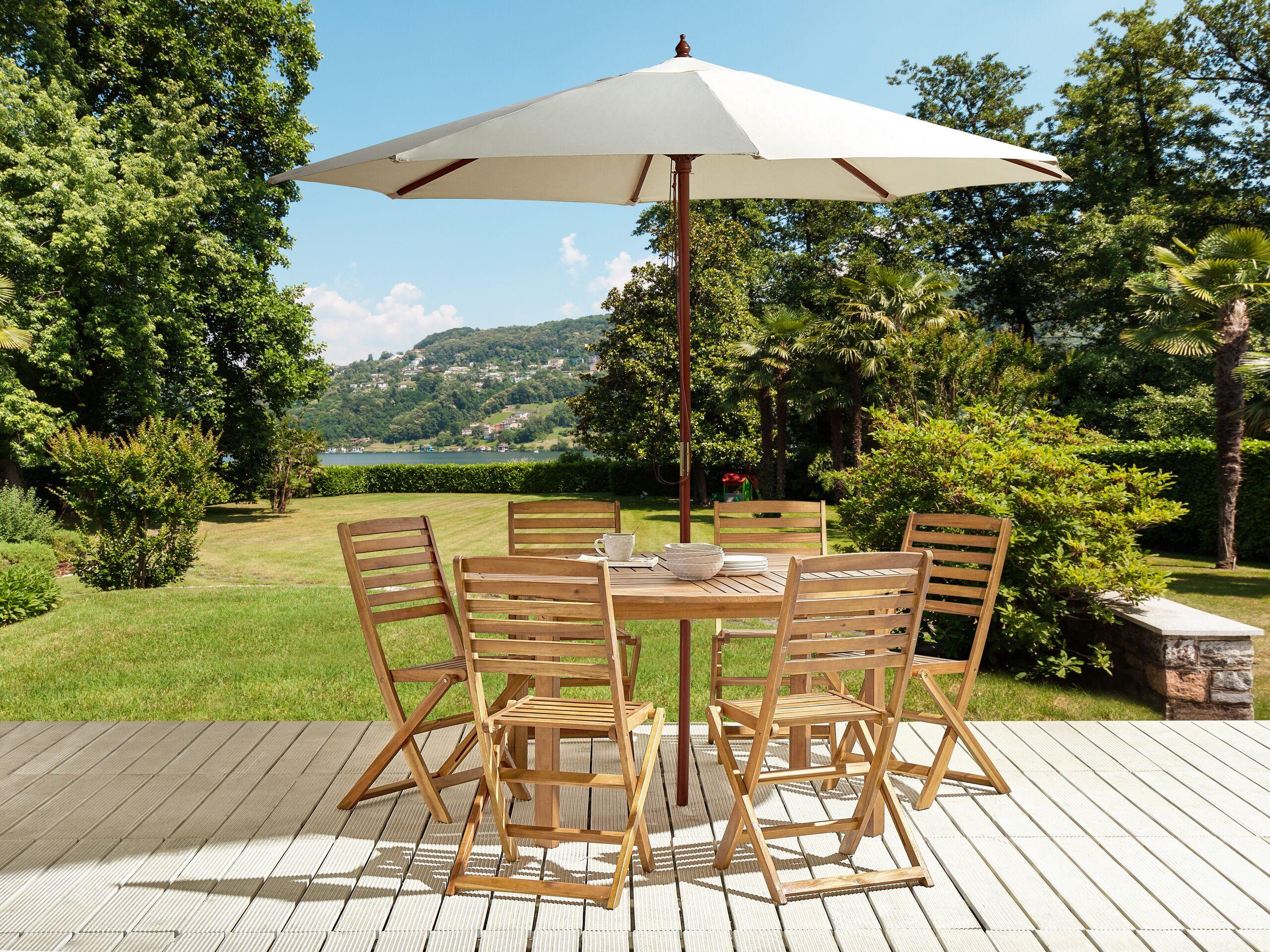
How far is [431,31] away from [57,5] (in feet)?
22.5

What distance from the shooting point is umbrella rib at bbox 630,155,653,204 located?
373 centimetres

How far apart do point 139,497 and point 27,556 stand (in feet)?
3.72

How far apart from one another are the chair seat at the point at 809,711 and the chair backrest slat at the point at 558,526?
1.46 meters

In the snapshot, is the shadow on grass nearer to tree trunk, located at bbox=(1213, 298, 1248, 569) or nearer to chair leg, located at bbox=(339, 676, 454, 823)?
chair leg, located at bbox=(339, 676, 454, 823)

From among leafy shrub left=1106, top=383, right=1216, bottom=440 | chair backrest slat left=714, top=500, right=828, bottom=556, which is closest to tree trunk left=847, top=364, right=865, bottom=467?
leafy shrub left=1106, top=383, right=1216, bottom=440

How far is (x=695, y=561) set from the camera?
2867 millimetres

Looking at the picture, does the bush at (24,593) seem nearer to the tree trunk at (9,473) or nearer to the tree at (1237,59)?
the tree trunk at (9,473)

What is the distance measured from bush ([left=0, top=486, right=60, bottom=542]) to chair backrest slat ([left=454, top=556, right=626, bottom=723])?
10.3m

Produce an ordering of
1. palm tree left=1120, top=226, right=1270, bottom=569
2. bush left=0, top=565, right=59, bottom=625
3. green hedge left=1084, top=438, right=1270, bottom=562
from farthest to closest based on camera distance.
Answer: green hedge left=1084, top=438, right=1270, bottom=562
palm tree left=1120, top=226, right=1270, bottom=569
bush left=0, top=565, right=59, bottom=625

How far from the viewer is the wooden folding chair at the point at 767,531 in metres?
3.89

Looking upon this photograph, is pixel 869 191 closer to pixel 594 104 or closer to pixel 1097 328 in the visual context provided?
pixel 594 104

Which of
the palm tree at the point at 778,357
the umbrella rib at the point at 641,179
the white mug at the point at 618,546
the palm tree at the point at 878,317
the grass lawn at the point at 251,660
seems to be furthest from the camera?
the palm tree at the point at 778,357

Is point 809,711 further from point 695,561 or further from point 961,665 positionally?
point 961,665

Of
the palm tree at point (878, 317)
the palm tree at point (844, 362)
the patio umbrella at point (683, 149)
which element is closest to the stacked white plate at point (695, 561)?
the patio umbrella at point (683, 149)
